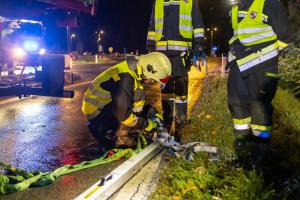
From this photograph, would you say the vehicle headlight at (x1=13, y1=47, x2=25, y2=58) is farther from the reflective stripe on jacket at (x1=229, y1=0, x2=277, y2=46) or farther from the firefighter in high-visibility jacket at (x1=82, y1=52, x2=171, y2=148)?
the reflective stripe on jacket at (x1=229, y1=0, x2=277, y2=46)

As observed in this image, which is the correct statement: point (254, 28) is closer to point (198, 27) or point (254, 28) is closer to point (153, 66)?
point (153, 66)

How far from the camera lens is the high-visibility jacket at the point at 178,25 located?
5.71 meters

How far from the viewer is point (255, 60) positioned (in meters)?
4.28

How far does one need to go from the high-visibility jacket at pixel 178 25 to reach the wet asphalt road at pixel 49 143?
1.76m

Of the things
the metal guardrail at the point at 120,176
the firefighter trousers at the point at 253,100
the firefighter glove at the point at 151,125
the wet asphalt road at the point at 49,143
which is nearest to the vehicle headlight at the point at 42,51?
the wet asphalt road at the point at 49,143

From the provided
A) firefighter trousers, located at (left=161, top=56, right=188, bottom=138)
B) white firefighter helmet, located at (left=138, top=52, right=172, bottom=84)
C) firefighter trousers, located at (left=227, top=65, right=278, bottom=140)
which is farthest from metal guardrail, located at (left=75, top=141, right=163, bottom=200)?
firefighter trousers, located at (left=161, top=56, right=188, bottom=138)

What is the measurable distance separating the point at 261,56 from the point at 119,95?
1.60 metres

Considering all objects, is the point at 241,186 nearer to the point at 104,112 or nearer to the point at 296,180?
the point at 296,180

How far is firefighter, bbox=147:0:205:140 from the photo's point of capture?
5.73m

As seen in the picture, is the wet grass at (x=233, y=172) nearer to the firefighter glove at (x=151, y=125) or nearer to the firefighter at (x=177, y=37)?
the firefighter glove at (x=151, y=125)

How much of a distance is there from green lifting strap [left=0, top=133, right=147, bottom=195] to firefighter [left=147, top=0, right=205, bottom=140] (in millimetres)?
1669

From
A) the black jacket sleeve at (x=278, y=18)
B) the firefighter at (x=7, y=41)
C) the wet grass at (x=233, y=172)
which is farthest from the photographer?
the firefighter at (x=7, y=41)

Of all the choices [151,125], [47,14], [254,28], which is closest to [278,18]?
[254,28]

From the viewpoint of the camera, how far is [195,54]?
5.88 m
